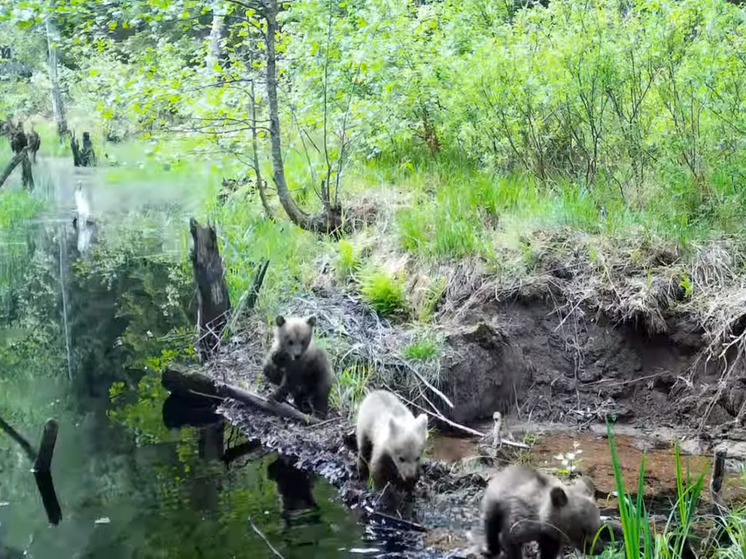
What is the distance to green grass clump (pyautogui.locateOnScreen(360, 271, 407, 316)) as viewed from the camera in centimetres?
912

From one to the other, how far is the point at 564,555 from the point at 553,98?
6.16 meters

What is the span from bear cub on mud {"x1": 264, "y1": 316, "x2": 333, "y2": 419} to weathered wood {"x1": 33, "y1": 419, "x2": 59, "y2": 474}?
6.51ft

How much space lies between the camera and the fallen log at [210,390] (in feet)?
26.5

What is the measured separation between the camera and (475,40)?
12117 millimetres

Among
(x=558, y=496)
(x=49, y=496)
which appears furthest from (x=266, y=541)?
(x=49, y=496)

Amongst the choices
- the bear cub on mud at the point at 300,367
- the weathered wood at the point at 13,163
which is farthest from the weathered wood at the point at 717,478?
the weathered wood at the point at 13,163

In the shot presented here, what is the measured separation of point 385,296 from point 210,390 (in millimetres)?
2055

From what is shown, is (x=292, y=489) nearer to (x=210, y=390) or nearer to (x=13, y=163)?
(x=210, y=390)

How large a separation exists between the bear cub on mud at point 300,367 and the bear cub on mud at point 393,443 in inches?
52.6

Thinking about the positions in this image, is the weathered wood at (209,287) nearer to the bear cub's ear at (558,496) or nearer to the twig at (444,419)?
the twig at (444,419)

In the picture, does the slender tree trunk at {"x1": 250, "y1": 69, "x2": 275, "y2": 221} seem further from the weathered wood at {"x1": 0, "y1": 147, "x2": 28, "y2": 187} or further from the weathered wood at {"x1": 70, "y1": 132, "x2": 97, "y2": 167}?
the weathered wood at {"x1": 70, "y1": 132, "x2": 97, "y2": 167}

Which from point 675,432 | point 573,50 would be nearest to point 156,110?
point 573,50

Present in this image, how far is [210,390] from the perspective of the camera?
8.77 m

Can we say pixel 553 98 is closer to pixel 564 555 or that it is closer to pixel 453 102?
pixel 453 102
